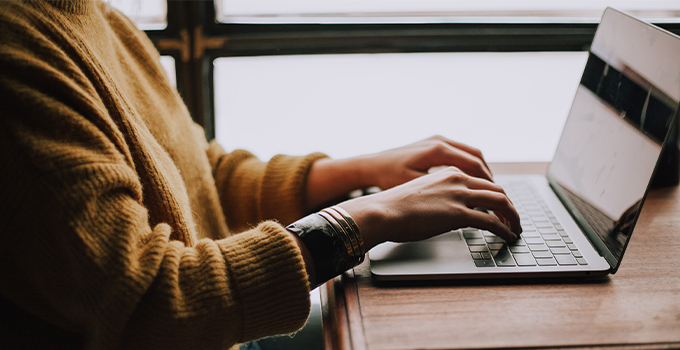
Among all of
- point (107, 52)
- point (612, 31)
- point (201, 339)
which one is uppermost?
point (612, 31)

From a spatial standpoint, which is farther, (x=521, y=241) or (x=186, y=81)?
(x=186, y=81)

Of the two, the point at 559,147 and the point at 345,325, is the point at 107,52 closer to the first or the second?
the point at 345,325

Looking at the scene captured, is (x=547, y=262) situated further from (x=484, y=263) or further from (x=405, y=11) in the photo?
(x=405, y=11)

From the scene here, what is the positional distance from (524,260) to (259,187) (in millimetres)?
458

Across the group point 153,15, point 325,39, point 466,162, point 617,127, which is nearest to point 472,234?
point 466,162

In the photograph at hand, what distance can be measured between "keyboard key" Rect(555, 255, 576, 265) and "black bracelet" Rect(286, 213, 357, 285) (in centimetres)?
26

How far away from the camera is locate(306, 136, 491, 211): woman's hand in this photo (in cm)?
78

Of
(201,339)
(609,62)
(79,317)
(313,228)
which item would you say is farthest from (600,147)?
(79,317)

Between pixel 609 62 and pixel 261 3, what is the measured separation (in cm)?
83

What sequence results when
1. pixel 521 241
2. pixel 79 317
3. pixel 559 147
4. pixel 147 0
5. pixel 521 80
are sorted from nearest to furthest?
pixel 79 317 → pixel 521 241 → pixel 559 147 → pixel 147 0 → pixel 521 80

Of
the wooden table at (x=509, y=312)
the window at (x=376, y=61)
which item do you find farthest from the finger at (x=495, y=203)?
the window at (x=376, y=61)

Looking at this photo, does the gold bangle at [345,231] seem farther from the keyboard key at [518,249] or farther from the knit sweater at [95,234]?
the keyboard key at [518,249]

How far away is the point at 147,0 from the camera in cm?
118

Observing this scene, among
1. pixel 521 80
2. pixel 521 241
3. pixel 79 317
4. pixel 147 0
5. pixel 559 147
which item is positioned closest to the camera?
pixel 79 317
